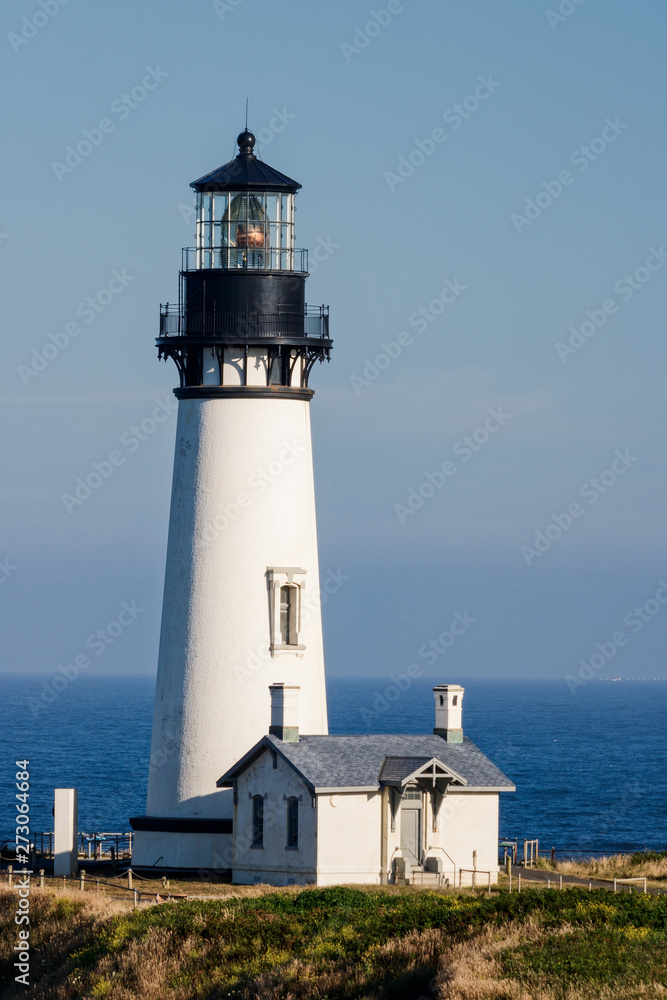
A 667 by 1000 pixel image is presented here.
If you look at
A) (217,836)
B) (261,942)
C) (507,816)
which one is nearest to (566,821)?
(507,816)

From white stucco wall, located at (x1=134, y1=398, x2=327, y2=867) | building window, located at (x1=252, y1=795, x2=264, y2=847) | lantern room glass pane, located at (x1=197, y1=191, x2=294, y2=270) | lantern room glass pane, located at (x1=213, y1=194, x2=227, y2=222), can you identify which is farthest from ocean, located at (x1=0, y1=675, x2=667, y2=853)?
lantern room glass pane, located at (x1=213, y1=194, x2=227, y2=222)

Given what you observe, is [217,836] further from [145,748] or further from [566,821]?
[145,748]

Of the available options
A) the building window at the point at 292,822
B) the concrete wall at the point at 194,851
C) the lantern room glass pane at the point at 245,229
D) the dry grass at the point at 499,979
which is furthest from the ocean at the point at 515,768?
Result: the dry grass at the point at 499,979

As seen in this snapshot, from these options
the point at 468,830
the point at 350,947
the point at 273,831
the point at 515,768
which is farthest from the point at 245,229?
the point at 515,768

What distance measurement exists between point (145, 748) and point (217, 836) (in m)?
79.8

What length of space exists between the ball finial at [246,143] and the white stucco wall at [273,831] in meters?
13.3

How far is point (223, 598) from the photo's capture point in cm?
3578

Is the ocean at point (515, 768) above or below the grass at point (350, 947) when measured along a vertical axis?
above

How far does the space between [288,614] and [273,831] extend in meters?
4.85

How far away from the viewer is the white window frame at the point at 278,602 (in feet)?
118

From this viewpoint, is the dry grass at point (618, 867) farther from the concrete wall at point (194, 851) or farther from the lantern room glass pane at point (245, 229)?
the lantern room glass pane at point (245, 229)

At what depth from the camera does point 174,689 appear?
36.0 meters

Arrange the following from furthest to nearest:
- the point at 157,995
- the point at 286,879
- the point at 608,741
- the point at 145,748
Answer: the point at 608,741
the point at 145,748
the point at 286,879
the point at 157,995

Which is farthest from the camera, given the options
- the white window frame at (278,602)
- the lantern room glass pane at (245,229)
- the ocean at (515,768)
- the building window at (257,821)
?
the ocean at (515,768)
